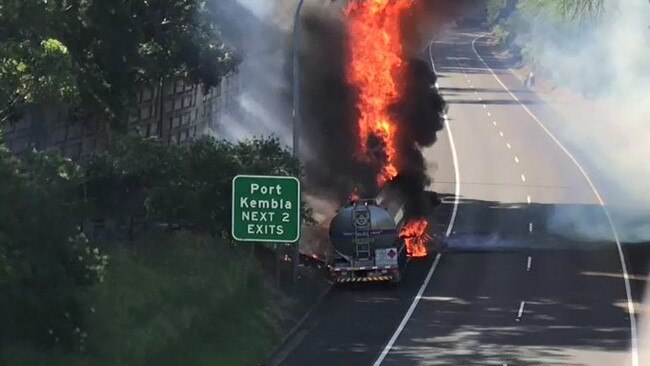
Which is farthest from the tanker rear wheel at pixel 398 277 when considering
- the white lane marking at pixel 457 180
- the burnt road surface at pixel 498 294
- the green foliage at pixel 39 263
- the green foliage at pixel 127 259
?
the green foliage at pixel 39 263

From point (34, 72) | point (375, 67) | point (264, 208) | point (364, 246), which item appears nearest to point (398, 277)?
point (364, 246)

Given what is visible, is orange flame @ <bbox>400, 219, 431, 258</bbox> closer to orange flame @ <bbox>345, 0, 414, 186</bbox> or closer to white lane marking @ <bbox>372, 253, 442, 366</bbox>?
white lane marking @ <bbox>372, 253, 442, 366</bbox>

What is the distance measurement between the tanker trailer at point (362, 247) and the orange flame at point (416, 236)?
5.34 meters

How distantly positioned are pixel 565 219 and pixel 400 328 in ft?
65.8

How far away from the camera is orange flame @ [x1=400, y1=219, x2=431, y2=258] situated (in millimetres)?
45594

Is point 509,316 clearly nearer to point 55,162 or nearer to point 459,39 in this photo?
point 55,162

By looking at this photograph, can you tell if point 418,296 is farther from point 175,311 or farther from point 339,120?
point 175,311

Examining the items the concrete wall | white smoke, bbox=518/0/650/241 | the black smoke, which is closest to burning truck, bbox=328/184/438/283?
the black smoke

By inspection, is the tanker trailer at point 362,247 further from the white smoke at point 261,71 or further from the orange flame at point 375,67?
the orange flame at point 375,67

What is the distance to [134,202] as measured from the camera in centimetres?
3500

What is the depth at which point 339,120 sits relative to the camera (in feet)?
156

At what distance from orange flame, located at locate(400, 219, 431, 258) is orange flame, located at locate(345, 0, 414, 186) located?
2.33 m

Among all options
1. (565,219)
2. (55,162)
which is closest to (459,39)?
(565,219)

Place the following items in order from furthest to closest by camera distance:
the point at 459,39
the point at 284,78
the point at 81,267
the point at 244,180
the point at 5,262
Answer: the point at 459,39 → the point at 284,78 → the point at 244,180 → the point at 81,267 → the point at 5,262
